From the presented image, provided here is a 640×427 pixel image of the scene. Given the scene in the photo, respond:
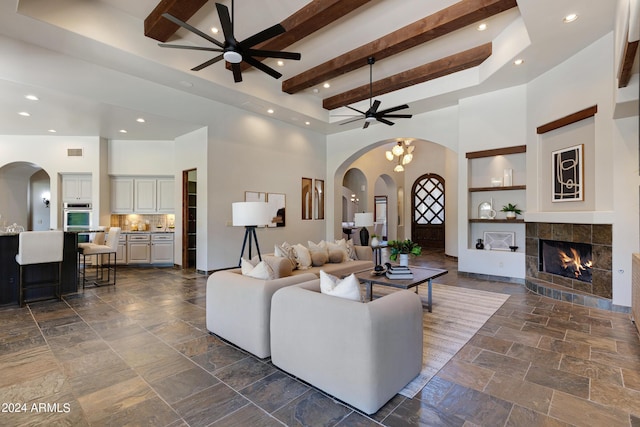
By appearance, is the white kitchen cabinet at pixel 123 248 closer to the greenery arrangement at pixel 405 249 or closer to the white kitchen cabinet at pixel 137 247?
the white kitchen cabinet at pixel 137 247

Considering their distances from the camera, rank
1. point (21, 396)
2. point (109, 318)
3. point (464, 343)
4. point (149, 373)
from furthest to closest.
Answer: point (109, 318) → point (464, 343) → point (149, 373) → point (21, 396)

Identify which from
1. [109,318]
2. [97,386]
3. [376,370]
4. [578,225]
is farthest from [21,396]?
[578,225]

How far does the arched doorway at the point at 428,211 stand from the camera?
37.1 feet

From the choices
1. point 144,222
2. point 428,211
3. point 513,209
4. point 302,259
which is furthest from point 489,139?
point 144,222

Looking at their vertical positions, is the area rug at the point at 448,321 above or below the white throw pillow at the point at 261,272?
below

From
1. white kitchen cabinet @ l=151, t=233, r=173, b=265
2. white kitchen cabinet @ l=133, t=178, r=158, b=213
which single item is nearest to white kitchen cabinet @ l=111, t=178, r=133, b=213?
white kitchen cabinet @ l=133, t=178, r=158, b=213

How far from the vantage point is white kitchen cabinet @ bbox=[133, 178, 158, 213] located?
25.8ft

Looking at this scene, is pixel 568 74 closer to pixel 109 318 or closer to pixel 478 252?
pixel 478 252

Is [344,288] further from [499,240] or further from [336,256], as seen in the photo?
[499,240]

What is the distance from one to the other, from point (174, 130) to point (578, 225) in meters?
7.43

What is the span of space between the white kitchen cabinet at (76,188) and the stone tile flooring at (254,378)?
456 cm

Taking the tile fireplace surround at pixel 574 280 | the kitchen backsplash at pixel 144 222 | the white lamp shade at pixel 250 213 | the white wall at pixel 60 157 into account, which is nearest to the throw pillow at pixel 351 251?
the white lamp shade at pixel 250 213

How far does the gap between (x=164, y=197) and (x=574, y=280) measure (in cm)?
836

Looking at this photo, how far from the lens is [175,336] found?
3.28 m
